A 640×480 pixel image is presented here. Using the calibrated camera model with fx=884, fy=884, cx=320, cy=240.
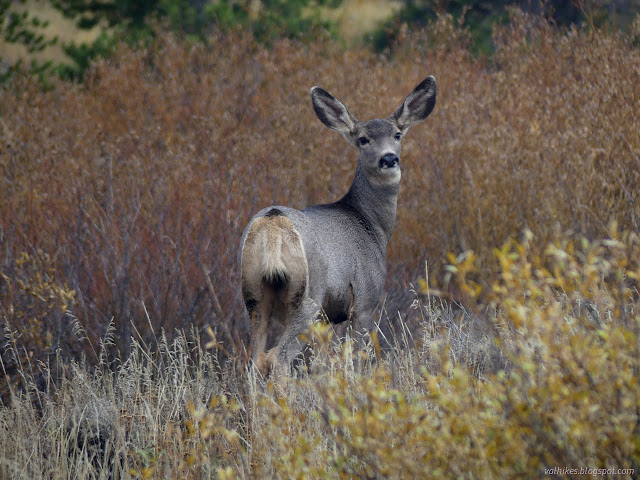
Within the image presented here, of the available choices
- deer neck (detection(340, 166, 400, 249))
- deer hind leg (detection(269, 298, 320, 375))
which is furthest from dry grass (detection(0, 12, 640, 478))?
deer neck (detection(340, 166, 400, 249))

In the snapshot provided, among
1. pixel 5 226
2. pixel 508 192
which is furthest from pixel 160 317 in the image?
pixel 508 192

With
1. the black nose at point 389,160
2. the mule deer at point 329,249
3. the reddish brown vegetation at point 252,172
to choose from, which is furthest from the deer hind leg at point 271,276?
the black nose at point 389,160

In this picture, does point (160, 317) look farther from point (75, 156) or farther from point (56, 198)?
point (75, 156)

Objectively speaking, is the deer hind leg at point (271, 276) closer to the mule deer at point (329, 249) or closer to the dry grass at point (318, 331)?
the mule deer at point (329, 249)

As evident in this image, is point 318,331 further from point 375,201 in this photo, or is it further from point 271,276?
point 375,201

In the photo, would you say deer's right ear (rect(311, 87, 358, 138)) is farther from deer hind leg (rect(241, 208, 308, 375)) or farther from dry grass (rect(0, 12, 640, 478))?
deer hind leg (rect(241, 208, 308, 375))

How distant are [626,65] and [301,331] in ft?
16.2

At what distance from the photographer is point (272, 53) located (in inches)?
496

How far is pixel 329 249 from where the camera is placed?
5.30 meters

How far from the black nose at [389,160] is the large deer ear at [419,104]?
2.14 feet

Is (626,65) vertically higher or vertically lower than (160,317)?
A: higher

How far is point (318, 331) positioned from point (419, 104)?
4.18m

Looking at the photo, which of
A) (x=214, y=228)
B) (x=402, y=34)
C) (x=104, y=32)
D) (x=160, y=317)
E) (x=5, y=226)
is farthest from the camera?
(x=104, y=32)

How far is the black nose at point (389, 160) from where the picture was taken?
5977mm
